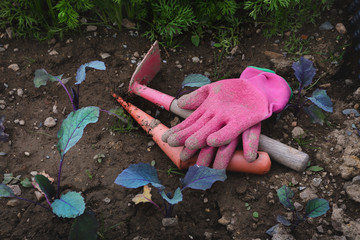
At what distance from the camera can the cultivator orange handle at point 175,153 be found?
5.95 ft

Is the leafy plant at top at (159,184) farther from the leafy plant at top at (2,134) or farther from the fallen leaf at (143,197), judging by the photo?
the leafy plant at top at (2,134)

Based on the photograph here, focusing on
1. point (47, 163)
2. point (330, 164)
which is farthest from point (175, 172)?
point (330, 164)

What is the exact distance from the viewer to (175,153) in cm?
191

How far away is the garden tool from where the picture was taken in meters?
1.84

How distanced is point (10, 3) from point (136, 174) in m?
1.76

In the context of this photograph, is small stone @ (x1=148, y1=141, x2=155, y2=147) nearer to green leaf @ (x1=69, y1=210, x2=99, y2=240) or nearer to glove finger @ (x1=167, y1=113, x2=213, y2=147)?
glove finger @ (x1=167, y1=113, x2=213, y2=147)

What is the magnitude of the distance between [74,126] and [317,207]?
129 centimetres

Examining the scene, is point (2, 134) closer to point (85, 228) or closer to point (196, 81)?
point (85, 228)

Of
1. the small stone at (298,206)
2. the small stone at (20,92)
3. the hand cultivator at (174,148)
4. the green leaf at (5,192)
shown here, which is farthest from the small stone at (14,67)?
the small stone at (298,206)

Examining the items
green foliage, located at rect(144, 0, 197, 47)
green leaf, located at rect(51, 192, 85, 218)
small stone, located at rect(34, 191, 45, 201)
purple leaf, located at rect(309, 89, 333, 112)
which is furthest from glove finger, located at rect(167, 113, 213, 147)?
green foliage, located at rect(144, 0, 197, 47)

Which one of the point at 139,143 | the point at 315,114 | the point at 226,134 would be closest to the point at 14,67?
the point at 139,143

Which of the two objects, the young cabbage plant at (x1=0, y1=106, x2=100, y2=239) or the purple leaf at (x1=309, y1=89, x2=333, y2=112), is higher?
the purple leaf at (x1=309, y1=89, x2=333, y2=112)

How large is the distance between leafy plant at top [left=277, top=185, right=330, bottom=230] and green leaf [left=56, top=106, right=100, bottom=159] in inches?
40.8

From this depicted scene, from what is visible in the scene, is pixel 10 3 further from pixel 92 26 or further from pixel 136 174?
pixel 136 174
